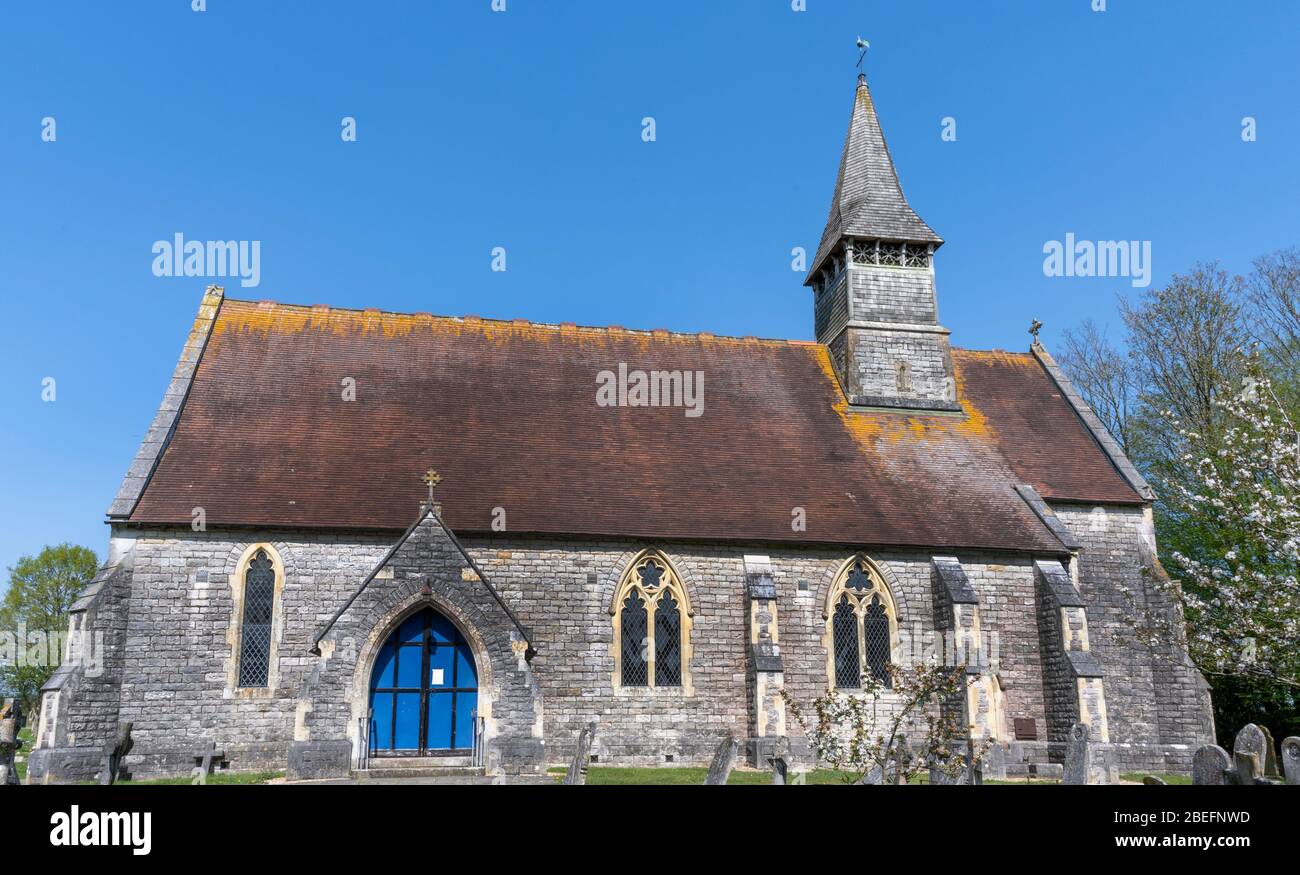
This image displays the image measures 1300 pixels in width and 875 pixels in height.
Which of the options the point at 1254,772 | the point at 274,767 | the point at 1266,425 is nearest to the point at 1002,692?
the point at 1266,425

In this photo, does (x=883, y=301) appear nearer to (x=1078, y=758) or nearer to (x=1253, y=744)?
(x=1078, y=758)

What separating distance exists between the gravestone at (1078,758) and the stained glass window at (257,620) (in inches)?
533

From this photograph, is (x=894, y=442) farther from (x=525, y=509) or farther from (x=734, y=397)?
(x=525, y=509)

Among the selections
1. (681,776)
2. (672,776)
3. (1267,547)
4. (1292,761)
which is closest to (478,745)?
(672,776)

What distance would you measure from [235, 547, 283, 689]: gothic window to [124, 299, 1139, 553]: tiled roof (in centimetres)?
94

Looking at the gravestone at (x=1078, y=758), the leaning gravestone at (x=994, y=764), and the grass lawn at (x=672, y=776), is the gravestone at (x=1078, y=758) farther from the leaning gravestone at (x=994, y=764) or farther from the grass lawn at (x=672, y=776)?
the leaning gravestone at (x=994, y=764)

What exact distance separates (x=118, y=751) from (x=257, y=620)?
308 centimetres

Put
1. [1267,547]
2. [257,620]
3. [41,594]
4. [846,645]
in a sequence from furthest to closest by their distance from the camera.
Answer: [41,594], [846,645], [257,620], [1267,547]

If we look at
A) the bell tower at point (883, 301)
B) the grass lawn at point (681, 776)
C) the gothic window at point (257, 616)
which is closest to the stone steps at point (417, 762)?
the grass lawn at point (681, 776)

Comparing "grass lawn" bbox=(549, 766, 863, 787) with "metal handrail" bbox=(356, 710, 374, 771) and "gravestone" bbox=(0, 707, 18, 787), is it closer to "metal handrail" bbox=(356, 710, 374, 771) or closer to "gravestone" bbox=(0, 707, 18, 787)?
"metal handrail" bbox=(356, 710, 374, 771)

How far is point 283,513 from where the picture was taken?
18.4 metres

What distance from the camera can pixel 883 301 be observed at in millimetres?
25344

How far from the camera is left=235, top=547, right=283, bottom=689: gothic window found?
58.7 feet
